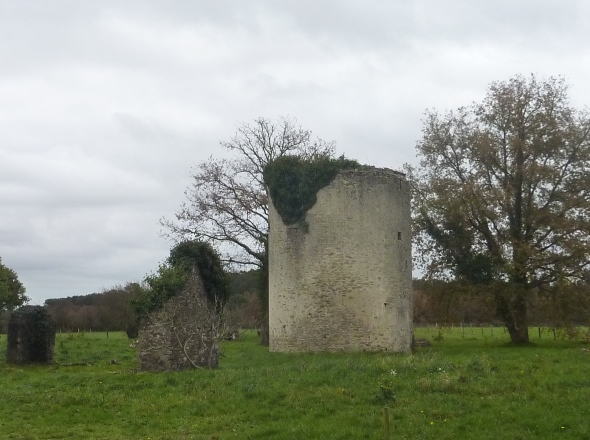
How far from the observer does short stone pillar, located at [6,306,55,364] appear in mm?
22047

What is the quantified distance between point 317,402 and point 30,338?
44.2 feet

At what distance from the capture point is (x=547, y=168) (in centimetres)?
2703

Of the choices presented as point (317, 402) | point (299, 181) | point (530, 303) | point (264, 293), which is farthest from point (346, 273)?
point (317, 402)

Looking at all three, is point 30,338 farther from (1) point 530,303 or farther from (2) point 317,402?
(1) point 530,303

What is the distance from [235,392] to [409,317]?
13369mm

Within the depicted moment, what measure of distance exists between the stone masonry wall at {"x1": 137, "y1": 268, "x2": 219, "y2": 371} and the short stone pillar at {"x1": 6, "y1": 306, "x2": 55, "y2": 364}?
19.3 feet

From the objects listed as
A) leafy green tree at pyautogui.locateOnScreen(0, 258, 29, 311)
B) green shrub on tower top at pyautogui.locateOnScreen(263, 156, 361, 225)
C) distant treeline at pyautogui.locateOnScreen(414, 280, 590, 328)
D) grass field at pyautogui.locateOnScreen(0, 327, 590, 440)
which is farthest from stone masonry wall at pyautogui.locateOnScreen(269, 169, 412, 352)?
leafy green tree at pyautogui.locateOnScreen(0, 258, 29, 311)

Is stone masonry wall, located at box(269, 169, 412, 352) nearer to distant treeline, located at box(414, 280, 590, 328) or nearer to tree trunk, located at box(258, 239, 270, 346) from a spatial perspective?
distant treeline, located at box(414, 280, 590, 328)

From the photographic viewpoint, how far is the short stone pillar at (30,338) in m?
22.0

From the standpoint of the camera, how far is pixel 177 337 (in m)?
18.0

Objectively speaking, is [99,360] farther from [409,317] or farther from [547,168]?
[547,168]

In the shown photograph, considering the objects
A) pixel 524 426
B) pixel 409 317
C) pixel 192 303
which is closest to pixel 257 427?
pixel 524 426

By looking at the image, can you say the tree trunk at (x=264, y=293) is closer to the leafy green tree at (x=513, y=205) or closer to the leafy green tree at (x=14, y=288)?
the leafy green tree at (x=513, y=205)

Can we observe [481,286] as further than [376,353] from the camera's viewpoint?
Yes
